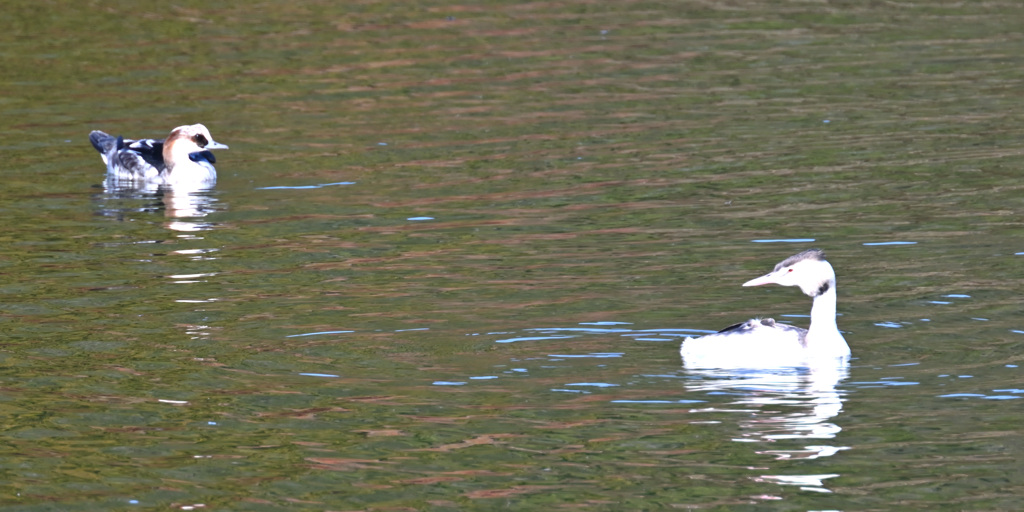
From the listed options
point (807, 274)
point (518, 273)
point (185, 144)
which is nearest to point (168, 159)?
point (185, 144)

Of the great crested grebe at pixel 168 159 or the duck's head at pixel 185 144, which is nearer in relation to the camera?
the duck's head at pixel 185 144

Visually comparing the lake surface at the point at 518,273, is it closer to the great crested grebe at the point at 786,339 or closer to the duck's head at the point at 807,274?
the great crested grebe at the point at 786,339

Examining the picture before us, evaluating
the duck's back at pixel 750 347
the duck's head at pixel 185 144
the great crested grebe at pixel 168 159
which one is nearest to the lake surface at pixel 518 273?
the duck's back at pixel 750 347

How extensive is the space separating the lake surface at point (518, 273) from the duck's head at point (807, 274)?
597mm

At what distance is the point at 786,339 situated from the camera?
1091 centimetres

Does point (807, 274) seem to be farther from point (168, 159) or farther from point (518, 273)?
point (168, 159)

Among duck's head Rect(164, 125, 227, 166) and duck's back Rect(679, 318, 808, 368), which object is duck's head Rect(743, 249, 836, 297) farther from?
duck's head Rect(164, 125, 227, 166)

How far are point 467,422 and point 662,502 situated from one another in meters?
1.67

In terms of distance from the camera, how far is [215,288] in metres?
13.3

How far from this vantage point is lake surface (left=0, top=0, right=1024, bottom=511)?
29.9 ft

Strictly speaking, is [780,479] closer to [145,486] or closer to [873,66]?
[145,486]

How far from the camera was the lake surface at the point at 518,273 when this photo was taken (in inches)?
359

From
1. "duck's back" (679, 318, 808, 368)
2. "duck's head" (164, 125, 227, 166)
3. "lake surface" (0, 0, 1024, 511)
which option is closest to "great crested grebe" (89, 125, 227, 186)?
"duck's head" (164, 125, 227, 166)

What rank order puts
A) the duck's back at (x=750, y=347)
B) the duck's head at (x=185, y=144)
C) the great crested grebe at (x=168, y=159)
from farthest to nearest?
the great crested grebe at (x=168, y=159) → the duck's head at (x=185, y=144) → the duck's back at (x=750, y=347)
